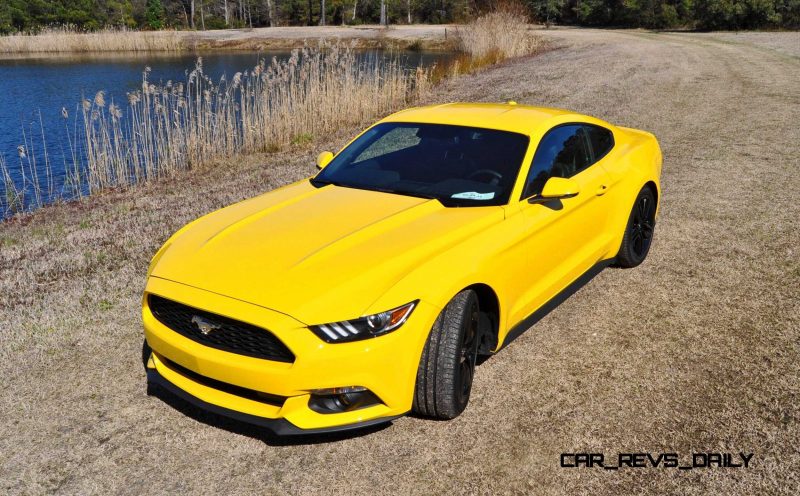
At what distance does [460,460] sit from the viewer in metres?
3.14

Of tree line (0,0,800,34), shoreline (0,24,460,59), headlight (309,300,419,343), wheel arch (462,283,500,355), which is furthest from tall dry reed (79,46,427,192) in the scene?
tree line (0,0,800,34)

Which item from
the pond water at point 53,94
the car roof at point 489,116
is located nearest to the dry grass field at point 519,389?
the car roof at point 489,116

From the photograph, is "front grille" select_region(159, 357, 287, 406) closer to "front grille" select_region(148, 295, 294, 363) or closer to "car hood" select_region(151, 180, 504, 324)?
"front grille" select_region(148, 295, 294, 363)

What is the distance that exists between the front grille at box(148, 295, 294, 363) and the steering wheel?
178cm

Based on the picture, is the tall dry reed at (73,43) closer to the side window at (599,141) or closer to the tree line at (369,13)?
the tree line at (369,13)

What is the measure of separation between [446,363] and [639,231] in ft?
9.73

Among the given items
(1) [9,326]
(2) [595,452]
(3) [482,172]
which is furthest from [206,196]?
(2) [595,452]

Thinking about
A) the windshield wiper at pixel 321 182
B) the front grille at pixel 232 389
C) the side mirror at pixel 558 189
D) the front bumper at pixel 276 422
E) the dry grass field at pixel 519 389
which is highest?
the side mirror at pixel 558 189

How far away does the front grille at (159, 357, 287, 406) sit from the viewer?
300 cm

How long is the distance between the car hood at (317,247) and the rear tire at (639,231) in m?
1.96

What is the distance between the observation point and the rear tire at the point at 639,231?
17.1 ft

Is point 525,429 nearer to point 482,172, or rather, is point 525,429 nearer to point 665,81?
point 482,172

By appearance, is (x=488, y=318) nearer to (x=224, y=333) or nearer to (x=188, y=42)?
(x=224, y=333)

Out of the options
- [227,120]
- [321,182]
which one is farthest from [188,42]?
[321,182]
